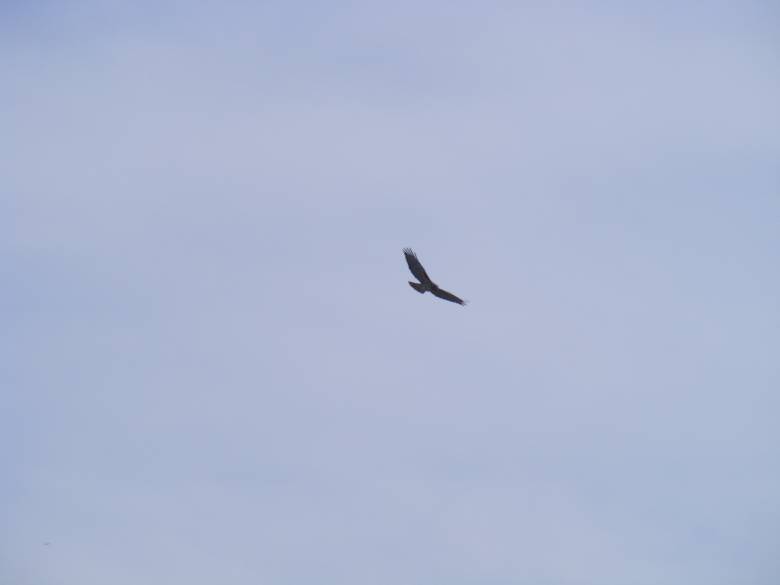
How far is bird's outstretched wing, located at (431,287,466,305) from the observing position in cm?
11407

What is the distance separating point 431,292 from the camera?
114688 mm

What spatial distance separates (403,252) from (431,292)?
2.60 m

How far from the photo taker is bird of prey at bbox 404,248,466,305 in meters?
113

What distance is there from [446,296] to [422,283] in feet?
3.65

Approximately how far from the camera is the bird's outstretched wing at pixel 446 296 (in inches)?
4491

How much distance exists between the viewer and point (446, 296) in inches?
4500

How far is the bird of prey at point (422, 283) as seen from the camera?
113 meters

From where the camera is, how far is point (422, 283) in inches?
4498

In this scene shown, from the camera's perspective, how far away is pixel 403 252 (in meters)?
113
